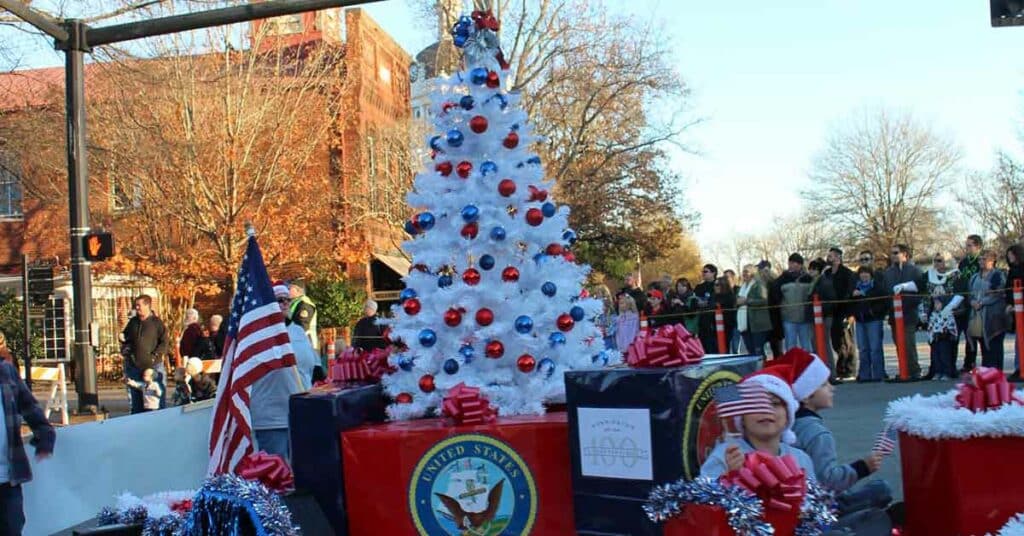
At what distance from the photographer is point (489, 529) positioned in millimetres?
5500

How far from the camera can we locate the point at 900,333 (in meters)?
14.0

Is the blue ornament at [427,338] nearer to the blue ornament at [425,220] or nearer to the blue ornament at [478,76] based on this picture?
the blue ornament at [425,220]

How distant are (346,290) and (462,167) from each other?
27.3m

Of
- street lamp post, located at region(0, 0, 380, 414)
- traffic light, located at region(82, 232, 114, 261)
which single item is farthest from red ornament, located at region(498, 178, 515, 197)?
traffic light, located at region(82, 232, 114, 261)

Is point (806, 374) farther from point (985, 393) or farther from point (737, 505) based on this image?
point (737, 505)

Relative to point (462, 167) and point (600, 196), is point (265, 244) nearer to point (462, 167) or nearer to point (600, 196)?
point (600, 196)

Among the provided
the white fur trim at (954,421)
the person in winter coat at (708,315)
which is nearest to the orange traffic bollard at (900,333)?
the person in winter coat at (708,315)

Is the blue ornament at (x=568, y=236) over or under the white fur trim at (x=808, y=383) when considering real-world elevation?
over

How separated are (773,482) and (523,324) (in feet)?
7.73

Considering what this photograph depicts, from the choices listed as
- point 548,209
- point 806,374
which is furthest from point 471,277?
point 806,374

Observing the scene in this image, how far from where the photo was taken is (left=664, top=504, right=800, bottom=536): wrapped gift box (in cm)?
404

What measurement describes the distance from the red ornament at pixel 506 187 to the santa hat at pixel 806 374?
216 cm

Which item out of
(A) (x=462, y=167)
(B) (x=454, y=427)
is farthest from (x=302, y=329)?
(B) (x=454, y=427)

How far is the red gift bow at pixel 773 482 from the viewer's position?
4047 millimetres
